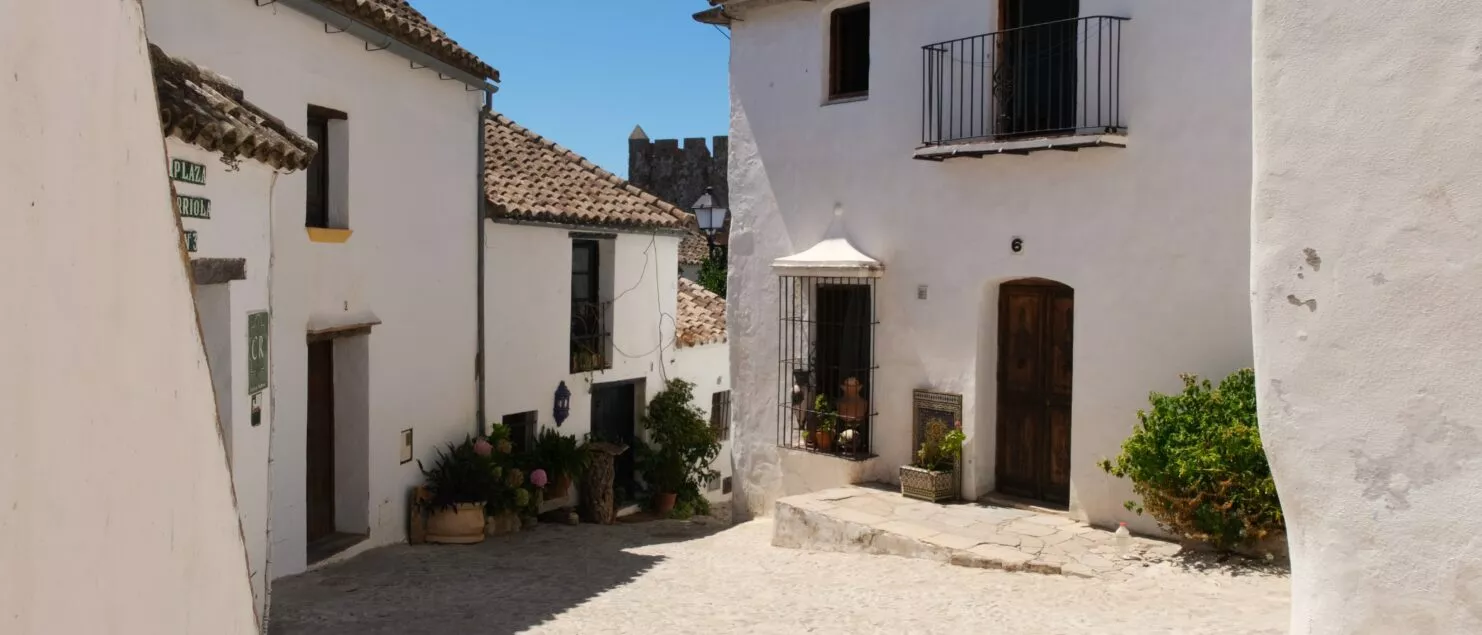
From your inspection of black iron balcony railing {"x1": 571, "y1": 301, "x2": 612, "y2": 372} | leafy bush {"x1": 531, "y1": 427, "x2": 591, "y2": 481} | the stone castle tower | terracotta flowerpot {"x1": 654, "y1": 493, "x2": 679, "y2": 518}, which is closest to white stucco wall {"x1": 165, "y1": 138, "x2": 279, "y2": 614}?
leafy bush {"x1": 531, "y1": 427, "x2": 591, "y2": 481}

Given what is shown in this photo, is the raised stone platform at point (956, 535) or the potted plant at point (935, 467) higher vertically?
the potted plant at point (935, 467)

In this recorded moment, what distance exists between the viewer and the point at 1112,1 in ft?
29.6

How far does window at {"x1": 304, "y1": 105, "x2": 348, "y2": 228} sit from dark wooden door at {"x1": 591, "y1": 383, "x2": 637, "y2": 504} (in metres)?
5.54

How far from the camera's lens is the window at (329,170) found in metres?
9.87

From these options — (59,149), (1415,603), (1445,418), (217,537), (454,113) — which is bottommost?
(1415,603)

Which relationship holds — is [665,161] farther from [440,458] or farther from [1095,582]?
[1095,582]

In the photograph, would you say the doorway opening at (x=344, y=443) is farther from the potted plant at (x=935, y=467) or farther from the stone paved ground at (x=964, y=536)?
the potted plant at (x=935, y=467)

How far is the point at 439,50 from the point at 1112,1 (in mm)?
6174

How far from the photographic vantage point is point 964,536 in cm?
873

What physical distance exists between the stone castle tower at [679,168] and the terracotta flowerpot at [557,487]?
1491 cm

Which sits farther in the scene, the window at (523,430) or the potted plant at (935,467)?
the window at (523,430)

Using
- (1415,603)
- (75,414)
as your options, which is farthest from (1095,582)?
(75,414)

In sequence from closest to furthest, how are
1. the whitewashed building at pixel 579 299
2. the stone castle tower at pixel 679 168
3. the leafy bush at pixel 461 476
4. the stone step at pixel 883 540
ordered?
the stone step at pixel 883 540 < the leafy bush at pixel 461 476 < the whitewashed building at pixel 579 299 < the stone castle tower at pixel 679 168

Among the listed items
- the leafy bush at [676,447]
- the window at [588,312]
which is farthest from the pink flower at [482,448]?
the leafy bush at [676,447]
